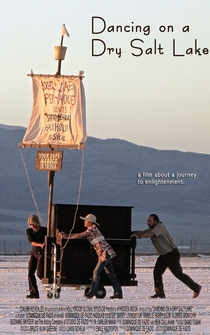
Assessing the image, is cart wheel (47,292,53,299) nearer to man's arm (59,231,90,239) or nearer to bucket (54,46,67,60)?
man's arm (59,231,90,239)

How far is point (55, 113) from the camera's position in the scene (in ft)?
71.8

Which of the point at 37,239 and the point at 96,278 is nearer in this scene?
the point at 96,278

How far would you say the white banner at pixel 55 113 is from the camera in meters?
21.7

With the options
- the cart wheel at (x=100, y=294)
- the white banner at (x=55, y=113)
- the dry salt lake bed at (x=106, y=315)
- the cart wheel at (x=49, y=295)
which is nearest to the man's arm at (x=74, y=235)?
the dry salt lake bed at (x=106, y=315)

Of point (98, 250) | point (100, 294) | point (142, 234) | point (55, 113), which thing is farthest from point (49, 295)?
point (55, 113)

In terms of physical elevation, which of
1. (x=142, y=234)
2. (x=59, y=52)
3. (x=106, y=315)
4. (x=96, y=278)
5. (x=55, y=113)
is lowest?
(x=106, y=315)

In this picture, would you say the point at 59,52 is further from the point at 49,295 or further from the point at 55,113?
the point at 49,295

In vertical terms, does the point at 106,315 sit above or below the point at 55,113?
below

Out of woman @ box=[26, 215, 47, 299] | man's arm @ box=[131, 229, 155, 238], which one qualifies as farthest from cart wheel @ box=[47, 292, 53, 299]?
man's arm @ box=[131, 229, 155, 238]

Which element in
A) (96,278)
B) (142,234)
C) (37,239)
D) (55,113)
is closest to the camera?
(96,278)

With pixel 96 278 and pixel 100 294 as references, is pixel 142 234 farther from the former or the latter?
pixel 100 294

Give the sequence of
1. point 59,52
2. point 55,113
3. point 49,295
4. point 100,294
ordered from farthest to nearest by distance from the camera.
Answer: point 55,113
point 59,52
point 49,295
point 100,294

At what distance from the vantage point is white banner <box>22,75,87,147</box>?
71.1 ft

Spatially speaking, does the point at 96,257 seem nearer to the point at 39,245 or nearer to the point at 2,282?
the point at 39,245
